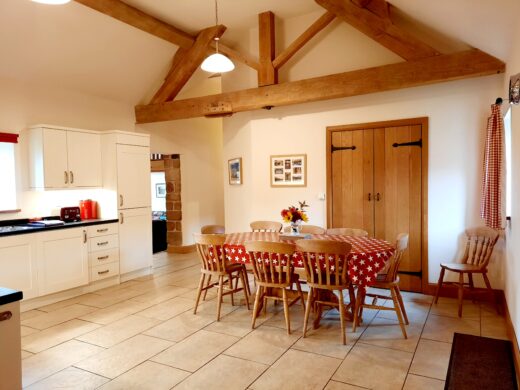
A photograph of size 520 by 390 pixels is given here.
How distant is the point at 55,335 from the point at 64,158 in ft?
7.66

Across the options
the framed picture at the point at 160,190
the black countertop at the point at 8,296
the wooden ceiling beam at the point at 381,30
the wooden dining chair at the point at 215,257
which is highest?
the wooden ceiling beam at the point at 381,30

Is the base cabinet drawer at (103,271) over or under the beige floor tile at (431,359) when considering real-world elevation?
over

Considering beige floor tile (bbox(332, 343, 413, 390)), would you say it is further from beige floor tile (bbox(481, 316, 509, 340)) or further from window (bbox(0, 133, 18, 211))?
window (bbox(0, 133, 18, 211))

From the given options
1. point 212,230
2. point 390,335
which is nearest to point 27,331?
point 212,230

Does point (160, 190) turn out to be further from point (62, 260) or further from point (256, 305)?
point (256, 305)

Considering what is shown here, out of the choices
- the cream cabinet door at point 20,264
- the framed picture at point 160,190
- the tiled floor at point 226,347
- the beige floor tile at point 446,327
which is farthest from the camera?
the framed picture at point 160,190

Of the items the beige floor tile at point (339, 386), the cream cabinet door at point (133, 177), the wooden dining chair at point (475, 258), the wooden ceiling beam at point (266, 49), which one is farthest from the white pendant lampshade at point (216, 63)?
the wooden dining chair at point (475, 258)

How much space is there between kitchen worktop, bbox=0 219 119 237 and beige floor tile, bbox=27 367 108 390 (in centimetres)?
193

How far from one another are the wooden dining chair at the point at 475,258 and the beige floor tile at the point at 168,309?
278cm

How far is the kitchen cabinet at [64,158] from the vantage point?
4621 millimetres

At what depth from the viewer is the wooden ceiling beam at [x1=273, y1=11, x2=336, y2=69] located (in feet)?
15.5

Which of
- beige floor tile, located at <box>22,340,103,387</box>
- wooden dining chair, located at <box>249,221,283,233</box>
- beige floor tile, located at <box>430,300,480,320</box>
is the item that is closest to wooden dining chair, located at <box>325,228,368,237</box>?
wooden dining chair, located at <box>249,221,283,233</box>

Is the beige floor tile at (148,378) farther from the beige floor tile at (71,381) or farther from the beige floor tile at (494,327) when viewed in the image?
the beige floor tile at (494,327)

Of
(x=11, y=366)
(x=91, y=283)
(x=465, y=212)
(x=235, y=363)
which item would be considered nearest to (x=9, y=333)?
(x=11, y=366)
